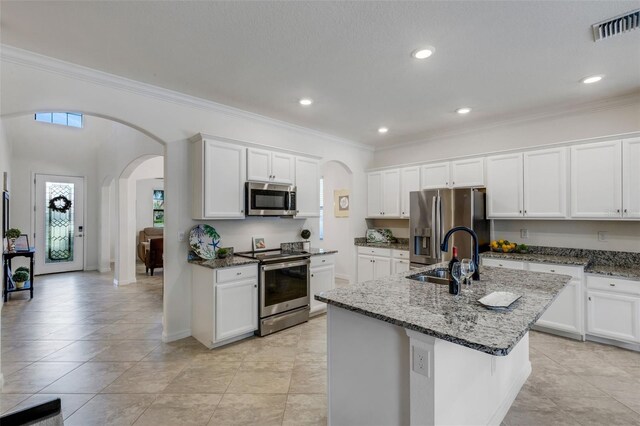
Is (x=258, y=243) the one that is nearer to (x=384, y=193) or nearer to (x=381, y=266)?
(x=381, y=266)

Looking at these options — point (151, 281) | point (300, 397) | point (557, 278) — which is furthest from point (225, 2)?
point (151, 281)

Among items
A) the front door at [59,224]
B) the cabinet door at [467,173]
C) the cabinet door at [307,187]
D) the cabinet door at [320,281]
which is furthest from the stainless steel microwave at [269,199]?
the front door at [59,224]

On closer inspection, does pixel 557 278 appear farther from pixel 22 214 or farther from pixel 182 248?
pixel 22 214

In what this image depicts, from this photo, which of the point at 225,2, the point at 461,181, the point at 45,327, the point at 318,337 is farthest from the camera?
the point at 461,181

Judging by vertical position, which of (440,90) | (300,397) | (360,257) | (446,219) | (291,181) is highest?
(440,90)

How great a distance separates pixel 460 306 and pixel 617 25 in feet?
7.73

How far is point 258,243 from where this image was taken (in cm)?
425

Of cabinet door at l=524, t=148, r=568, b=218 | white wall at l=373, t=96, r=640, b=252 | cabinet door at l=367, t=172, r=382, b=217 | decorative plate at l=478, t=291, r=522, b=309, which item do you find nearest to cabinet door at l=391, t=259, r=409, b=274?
cabinet door at l=367, t=172, r=382, b=217

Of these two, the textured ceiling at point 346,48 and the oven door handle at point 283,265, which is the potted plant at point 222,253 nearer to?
the oven door handle at point 283,265

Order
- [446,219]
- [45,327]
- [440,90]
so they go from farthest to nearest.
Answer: [446,219], [45,327], [440,90]

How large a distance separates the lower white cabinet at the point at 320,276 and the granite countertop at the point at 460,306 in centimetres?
197

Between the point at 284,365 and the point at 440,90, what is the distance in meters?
3.28

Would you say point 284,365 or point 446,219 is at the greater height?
point 446,219

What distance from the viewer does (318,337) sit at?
3615 millimetres
